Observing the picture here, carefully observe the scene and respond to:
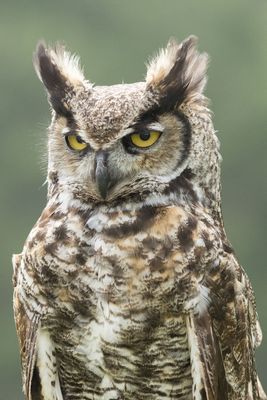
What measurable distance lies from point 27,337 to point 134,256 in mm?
414

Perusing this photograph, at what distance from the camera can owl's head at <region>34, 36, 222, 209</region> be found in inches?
141

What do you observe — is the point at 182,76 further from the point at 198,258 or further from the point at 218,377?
the point at 218,377

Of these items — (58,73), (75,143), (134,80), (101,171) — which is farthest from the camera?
(134,80)

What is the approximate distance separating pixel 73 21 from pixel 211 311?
17.5 m

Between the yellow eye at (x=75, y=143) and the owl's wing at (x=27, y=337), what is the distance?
39 centimetres

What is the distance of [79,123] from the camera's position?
3598mm

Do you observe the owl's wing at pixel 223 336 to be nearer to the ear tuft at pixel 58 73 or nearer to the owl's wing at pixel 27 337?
the owl's wing at pixel 27 337

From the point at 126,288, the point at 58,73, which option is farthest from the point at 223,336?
the point at 58,73

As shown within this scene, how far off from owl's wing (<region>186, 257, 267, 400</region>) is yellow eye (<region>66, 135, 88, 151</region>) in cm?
52

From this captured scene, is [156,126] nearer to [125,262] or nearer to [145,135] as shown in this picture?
[145,135]

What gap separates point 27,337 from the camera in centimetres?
372

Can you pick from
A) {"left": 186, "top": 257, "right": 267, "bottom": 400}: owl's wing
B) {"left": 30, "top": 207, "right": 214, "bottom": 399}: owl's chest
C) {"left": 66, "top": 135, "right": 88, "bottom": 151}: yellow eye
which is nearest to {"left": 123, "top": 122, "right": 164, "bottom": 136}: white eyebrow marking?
{"left": 66, "top": 135, "right": 88, "bottom": 151}: yellow eye

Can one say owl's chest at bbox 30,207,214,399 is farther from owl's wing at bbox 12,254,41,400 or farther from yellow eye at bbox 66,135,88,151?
yellow eye at bbox 66,135,88,151

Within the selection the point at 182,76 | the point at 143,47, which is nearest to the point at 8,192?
the point at 143,47
